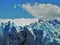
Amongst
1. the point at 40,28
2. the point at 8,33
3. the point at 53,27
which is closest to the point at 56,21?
the point at 53,27

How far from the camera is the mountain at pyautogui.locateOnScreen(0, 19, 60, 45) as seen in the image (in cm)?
1548

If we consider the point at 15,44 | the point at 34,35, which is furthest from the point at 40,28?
the point at 15,44

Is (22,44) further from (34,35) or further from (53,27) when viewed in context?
(53,27)

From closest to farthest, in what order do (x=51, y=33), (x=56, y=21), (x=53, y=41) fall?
(x=53, y=41) < (x=51, y=33) < (x=56, y=21)

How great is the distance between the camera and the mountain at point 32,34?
15.5 metres

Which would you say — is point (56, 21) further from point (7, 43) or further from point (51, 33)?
point (7, 43)

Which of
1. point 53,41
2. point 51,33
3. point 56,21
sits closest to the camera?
point 53,41

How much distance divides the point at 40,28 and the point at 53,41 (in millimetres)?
1250

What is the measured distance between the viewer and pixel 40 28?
16031 mm

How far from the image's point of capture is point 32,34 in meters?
15.7

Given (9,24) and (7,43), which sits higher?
(9,24)

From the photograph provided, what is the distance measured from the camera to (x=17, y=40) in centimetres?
1611

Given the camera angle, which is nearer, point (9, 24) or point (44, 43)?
point (44, 43)

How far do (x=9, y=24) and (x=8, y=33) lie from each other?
0.72 m
